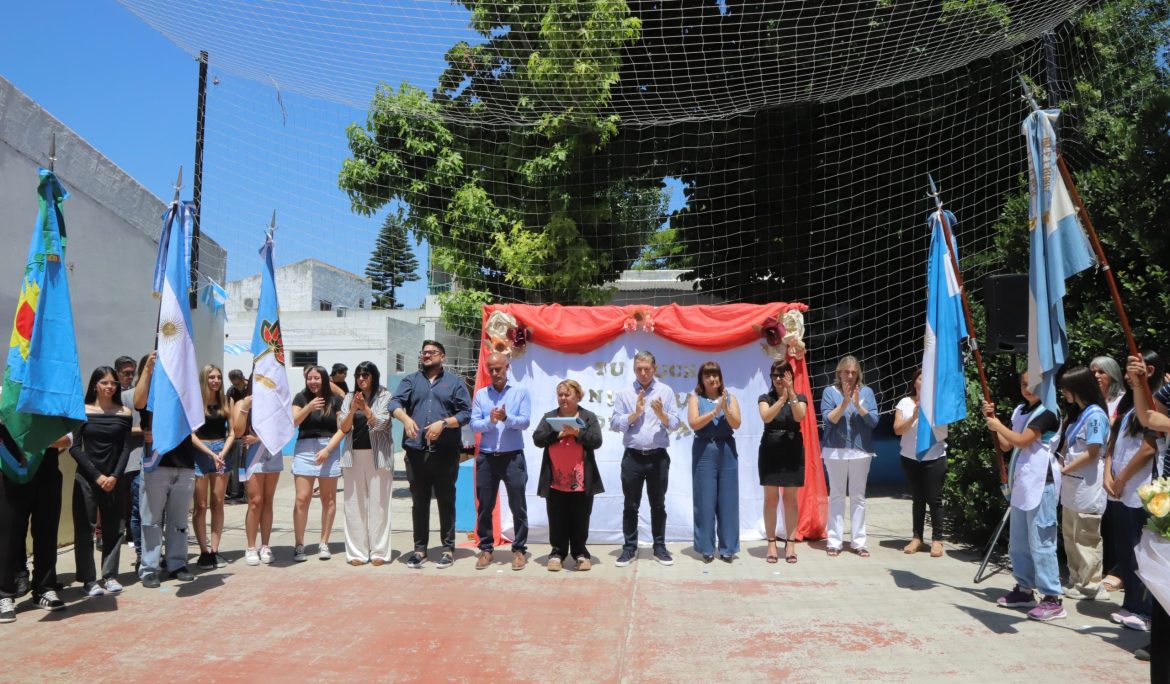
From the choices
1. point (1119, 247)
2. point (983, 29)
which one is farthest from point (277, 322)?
point (983, 29)

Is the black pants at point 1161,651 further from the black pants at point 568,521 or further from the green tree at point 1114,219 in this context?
the black pants at point 568,521

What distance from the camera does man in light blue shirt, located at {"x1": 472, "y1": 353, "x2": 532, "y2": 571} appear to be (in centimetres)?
699

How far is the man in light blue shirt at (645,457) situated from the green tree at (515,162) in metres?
4.18

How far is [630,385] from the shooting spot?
7723mm

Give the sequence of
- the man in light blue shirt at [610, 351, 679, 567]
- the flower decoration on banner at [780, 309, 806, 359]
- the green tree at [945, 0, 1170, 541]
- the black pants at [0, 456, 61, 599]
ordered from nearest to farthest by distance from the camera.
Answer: the black pants at [0, 456, 61, 599]
the green tree at [945, 0, 1170, 541]
the man in light blue shirt at [610, 351, 679, 567]
the flower decoration on banner at [780, 309, 806, 359]

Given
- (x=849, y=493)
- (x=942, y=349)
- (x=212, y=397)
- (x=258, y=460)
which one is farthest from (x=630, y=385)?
(x=212, y=397)

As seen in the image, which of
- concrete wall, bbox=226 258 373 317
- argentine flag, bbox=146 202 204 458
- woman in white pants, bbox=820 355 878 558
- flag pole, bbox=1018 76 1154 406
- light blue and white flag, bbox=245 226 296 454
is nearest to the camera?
flag pole, bbox=1018 76 1154 406

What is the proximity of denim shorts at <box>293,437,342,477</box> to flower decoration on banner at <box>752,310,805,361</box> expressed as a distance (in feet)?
12.1

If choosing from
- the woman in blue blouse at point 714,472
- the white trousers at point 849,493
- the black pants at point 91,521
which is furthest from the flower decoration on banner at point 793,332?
the black pants at point 91,521

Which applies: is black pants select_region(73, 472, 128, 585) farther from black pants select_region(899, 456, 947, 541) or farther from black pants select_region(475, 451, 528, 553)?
black pants select_region(899, 456, 947, 541)

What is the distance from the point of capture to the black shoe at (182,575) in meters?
6.33

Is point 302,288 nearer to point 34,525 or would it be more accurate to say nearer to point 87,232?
point 87,232

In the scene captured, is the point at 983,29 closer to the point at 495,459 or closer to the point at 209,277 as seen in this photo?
the point at 495,459

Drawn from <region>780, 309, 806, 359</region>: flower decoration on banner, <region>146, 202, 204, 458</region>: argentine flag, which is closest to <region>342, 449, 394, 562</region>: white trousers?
<region>146, 202, 204, 458</region>: argentine flag
